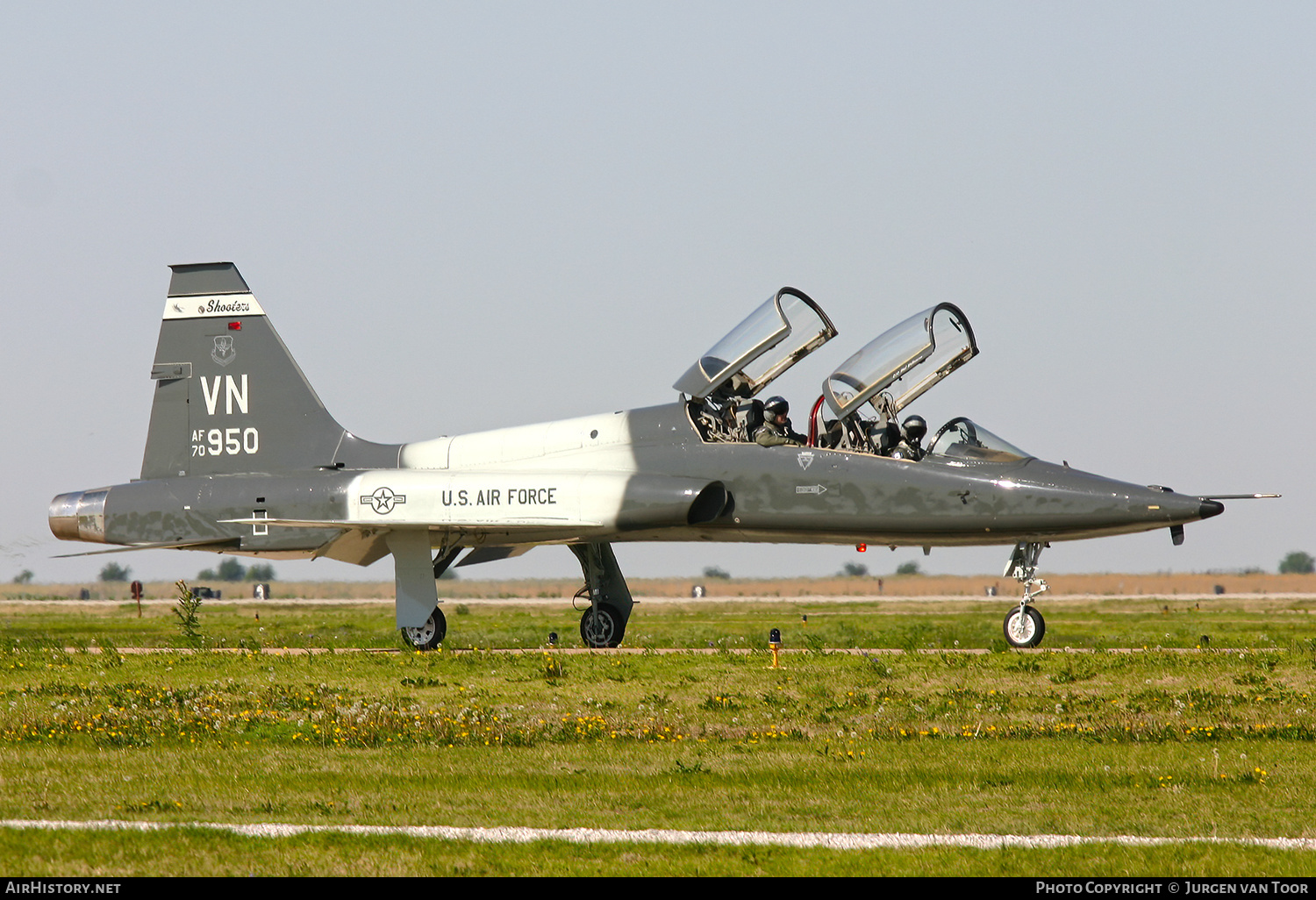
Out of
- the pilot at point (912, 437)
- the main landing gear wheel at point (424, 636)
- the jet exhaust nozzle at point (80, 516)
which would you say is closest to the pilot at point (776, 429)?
the pilot at point (912, 437)

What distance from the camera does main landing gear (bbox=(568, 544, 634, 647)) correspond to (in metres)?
21.1

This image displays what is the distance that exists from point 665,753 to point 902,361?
8.67 meters

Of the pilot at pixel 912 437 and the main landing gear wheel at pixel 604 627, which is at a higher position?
the pilot at pixel 912 437

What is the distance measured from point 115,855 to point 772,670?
30.1 feet

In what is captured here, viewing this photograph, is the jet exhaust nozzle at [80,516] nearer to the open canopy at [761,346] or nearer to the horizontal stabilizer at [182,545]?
the horizontal stabilizer at [182,545]

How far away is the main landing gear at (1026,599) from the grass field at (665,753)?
0.40m

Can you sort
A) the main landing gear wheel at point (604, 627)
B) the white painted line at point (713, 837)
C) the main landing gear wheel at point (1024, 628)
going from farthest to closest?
the main landing gear wheel at point (604, 627) → the main landing gear wheel at point (1024, 628) → the white painted line at point (713, 837)

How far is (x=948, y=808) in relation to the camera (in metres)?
9.21

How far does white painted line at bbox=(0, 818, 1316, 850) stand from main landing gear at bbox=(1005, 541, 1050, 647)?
406 inches

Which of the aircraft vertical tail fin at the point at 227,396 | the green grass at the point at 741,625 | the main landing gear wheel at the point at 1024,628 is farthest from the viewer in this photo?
the aircraft vertical tail fin at the point at 227,396

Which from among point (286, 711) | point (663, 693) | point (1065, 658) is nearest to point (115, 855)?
point (286, 711)

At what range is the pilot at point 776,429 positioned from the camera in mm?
19250
